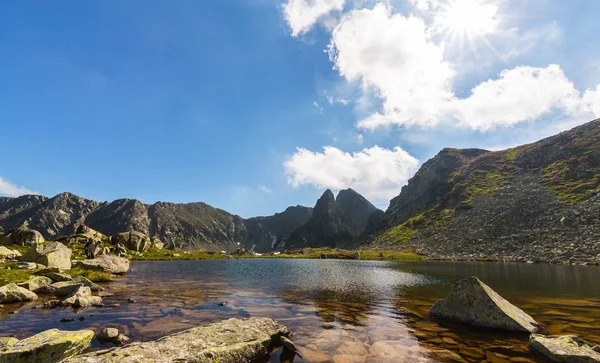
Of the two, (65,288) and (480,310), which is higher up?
(480,310)

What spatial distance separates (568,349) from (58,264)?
61557mm

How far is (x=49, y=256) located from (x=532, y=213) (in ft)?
499

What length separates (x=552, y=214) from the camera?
107 m

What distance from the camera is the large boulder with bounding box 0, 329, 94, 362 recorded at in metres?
10.1

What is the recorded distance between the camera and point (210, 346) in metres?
12.3

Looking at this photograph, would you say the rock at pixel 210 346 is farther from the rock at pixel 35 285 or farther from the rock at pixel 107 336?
the rock at pixel 35 285

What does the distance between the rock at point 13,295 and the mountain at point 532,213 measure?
111266mm

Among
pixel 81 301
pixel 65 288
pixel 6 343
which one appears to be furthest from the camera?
pixel 65 288

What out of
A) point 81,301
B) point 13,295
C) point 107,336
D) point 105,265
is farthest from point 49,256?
point 107,336

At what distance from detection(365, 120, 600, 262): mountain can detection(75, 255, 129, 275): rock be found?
111 m

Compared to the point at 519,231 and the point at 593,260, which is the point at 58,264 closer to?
the point at 593,260

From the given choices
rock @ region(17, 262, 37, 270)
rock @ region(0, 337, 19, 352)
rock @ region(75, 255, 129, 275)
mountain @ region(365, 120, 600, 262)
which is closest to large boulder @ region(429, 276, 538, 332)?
rock @ region(0, 337, 19, 352)

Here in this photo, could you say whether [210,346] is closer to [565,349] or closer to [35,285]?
[565,349]

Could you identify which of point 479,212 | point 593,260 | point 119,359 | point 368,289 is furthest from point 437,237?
point 119,359
